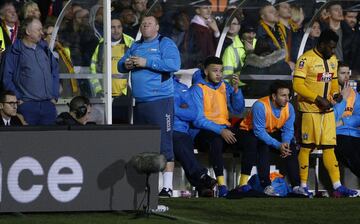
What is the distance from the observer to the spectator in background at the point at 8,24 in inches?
586

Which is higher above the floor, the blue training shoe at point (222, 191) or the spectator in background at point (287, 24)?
the spectator in background at point (287, 24)

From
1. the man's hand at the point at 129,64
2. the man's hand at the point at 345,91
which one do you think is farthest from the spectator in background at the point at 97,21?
the man's hand at the point at 345,91

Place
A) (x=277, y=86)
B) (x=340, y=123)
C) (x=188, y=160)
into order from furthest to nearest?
(x=340, y=123) → (x=277, y=86) → (x=188, y=160)

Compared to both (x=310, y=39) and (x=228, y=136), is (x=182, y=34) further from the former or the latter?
(x=310, y=39)

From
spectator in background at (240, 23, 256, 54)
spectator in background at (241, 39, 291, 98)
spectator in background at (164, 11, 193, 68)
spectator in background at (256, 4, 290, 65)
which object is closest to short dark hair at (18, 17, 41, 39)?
spectator in background at (164, 11, 193, 68)

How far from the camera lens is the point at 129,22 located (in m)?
15.5

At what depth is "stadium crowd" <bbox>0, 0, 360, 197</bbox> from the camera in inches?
551

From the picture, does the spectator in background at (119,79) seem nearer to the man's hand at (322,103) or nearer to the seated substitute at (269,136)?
Answer: the seated substitute at (269,136)

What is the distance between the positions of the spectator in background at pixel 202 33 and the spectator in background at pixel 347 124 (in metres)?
1.76

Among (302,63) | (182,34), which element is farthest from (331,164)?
(182,34)

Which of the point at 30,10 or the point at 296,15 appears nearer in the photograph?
the point at 30,10

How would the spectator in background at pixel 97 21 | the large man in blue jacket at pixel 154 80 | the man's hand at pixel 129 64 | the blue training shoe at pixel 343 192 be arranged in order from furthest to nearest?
the blue training shoe at pixel 343 192 → the spectator in background at pixel 97 21 → the large man in blue jacket at pixel 154 80 → the man's hand at pixel 129 64

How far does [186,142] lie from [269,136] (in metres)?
1.08

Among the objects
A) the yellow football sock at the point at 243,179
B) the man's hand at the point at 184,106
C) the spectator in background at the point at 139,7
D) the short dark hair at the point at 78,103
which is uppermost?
the spectator in background at the point at 139,7
